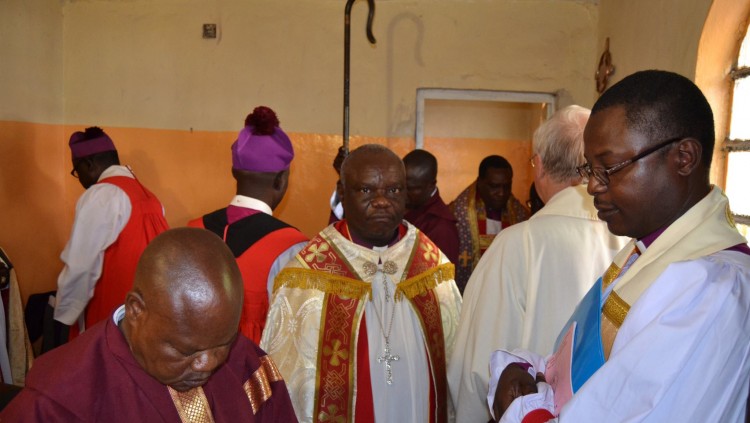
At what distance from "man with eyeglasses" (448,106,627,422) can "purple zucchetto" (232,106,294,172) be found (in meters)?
1.23

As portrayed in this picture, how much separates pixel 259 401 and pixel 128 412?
0.40 m

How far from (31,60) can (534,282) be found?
5050 mm

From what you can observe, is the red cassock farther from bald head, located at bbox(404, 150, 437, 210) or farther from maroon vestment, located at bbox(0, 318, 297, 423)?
maroon vestment, located at bbox(0, 318, 297, 423)

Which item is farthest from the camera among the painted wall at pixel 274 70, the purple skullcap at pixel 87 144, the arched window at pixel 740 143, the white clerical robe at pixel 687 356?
the painted wall at pixel 274 70

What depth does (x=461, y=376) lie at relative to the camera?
102 inches

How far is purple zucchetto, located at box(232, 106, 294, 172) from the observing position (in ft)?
10.3

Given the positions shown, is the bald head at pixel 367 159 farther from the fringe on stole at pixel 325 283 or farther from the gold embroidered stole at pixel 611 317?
the gold embroidered stole at pixel 611 317

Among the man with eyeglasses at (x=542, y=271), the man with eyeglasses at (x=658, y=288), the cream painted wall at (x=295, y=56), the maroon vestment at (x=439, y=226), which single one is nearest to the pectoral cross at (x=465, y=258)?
the maroon vestment at (x=439, y=226)

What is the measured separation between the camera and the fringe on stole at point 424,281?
2.64m

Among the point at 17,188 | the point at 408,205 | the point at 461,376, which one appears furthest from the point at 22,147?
the point at 461,376

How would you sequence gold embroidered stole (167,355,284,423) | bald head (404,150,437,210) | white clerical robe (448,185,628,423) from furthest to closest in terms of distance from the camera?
bald head (404,150,437,210), white clerical robe (448,185,628,423), gold embroidered stole (167,355,284,423)

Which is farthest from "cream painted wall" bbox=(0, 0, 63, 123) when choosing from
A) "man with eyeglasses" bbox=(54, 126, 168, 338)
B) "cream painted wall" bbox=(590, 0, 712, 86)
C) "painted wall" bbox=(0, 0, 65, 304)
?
"cream painted wall" bbox=(590, 0, 712, 86)

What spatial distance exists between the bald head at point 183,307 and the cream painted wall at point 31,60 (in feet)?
14.6

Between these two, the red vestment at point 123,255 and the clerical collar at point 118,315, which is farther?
the red vestment at point 123,255
